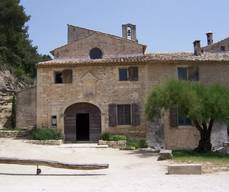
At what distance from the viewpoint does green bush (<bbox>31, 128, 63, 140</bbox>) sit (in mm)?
27547

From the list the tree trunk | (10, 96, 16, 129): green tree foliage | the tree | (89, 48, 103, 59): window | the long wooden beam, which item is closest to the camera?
the long wooden beam

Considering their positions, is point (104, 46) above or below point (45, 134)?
above

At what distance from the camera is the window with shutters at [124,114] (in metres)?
29.0

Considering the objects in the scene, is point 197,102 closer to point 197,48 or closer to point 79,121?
point 197,48

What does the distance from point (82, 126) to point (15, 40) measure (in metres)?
20.0

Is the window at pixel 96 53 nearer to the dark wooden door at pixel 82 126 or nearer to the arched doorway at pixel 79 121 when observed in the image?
the arched doorway at pixel 79 121

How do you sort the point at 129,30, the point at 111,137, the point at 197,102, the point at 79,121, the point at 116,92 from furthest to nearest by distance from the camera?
the point at 129,30 < the point at 79,121 < the point at 116,92 < the point at 111,137 < the point at 197,102

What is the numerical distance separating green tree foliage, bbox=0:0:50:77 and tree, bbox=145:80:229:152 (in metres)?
24.8

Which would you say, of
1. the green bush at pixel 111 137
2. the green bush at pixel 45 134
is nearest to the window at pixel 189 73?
the green bush at pixel 111 137

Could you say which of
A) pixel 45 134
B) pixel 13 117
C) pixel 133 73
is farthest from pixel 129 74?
pixel 13 117

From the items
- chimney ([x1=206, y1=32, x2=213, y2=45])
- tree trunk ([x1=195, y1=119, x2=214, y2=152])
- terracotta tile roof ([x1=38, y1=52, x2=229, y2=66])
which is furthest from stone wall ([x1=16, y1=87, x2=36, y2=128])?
chimney ([x1=206, y1=32, x2=213, y2=45])

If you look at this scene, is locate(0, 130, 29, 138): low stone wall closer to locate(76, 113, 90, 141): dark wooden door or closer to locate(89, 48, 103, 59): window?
locate(76, 113, 90, 141): dark wooden door

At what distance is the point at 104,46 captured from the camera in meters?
31.9

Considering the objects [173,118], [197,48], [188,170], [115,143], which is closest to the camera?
[188,170]
